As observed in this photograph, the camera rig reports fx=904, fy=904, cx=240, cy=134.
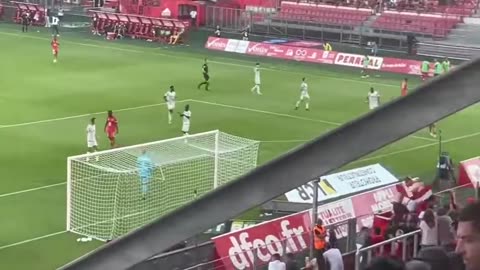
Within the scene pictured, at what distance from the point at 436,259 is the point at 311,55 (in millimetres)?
44826

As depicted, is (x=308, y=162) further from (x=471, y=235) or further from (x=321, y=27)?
(x=321, y=27)

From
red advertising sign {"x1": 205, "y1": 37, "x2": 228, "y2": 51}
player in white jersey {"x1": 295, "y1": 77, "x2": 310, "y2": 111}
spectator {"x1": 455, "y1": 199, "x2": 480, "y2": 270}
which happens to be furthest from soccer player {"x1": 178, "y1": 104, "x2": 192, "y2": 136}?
spectator {"x1": 455, "y1": 199, "x2": 480, "y2": 270}

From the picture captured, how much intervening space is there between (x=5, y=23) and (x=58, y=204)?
4732 centimetres

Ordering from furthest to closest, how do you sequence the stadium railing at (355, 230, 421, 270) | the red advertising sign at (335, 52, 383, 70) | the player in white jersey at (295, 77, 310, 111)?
1. the red advertising sign at (335, 52, 383, 70)
2. the player in white jersey at (295, 77, 310, 111)
3. the stadium railing at (355, 230, 421, 270)

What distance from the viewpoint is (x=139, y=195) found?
70.1ft

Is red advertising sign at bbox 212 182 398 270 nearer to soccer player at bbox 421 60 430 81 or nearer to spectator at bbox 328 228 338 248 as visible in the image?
spectator at bbox 328 228 338 248

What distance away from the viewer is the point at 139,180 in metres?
21.4

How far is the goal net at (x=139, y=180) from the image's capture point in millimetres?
20344

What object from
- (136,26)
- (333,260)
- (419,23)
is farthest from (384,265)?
(136,26)

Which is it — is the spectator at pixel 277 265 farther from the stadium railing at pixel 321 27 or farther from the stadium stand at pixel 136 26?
the stadium stand at pixel 136 26

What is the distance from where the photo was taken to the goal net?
66.7 feet

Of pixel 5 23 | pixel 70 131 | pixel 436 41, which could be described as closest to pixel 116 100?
pixel 70 131

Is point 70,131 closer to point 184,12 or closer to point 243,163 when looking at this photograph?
point 243,163

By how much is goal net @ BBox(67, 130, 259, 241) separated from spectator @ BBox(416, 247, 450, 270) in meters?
11.9
